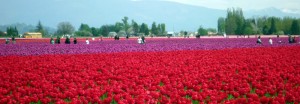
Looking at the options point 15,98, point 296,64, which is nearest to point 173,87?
point 15,98

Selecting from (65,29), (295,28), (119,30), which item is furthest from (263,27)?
(65,29)


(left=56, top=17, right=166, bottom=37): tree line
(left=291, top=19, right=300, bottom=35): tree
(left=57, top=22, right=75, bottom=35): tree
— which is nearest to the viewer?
(left=291, top=19, right=300, bottom=35): tree

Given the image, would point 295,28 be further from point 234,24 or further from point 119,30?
point 119,30

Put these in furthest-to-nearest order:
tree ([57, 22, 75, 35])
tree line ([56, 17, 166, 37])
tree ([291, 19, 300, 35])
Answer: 1. tree ([57, 22, 75, 35])
2. tree line ([56, 17, 166, 37])
3. tree ([291, 19, 300, 35])

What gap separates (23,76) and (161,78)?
3.68 meters

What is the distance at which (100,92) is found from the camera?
693cm

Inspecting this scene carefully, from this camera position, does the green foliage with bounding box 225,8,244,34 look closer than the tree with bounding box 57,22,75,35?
Yes

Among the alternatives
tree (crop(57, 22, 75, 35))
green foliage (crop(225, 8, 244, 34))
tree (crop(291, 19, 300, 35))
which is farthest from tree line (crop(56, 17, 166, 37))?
tree (crop(291, 19, 300, 35))

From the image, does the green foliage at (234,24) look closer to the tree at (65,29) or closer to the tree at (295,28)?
the tree at (295,28)

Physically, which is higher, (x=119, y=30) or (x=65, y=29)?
(x=65, y=29)

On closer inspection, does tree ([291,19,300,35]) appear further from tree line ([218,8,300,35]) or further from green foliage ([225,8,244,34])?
green foliage ([225,8,244,34])

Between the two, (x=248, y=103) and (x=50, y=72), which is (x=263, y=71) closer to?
(x=248, y=103)

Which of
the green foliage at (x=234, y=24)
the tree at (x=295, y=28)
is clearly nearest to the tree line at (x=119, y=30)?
the green foliage at (x=234, y=24)

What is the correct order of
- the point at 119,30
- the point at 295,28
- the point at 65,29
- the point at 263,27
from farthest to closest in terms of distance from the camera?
1. the point at 65,29
2. the point at 119,30
3. the point at 263,27
4. the point at 295,28
